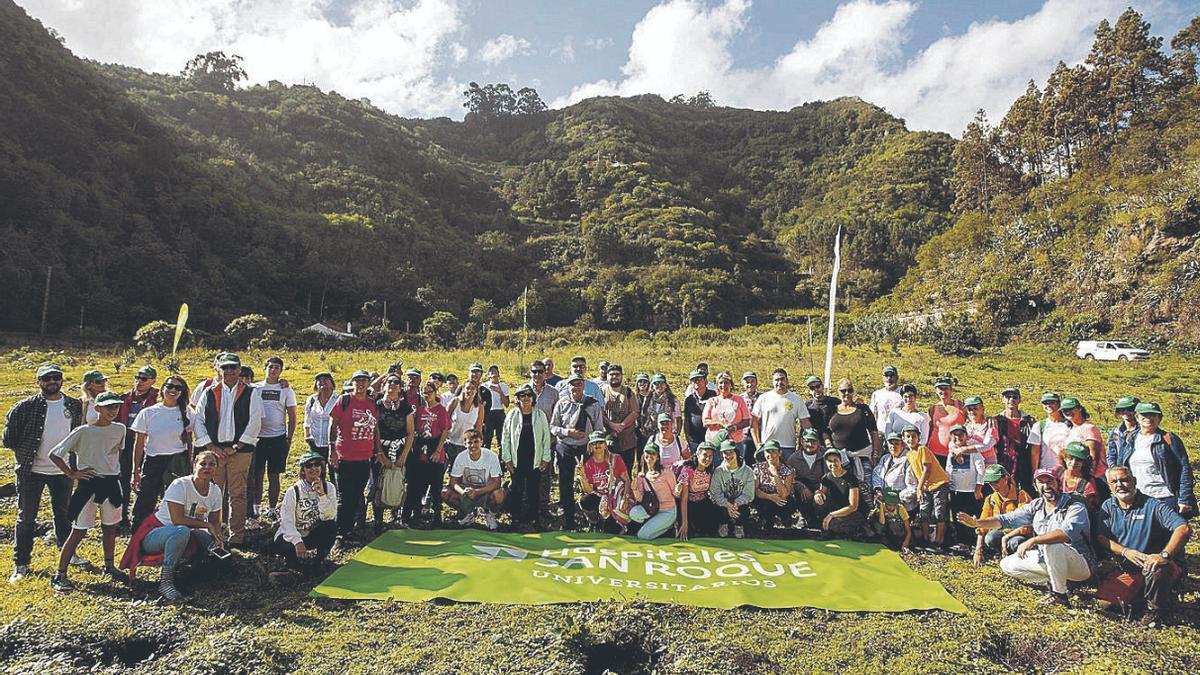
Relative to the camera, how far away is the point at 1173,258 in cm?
2653

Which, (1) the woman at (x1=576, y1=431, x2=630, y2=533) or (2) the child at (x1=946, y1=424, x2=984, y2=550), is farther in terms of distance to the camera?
(1) the woman at (x1=576, y1=431, x2=630, y2=533)

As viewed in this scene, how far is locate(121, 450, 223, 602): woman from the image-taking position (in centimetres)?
485

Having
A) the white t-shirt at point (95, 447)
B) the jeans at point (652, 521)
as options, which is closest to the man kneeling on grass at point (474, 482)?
the jeans at point (652, 521)

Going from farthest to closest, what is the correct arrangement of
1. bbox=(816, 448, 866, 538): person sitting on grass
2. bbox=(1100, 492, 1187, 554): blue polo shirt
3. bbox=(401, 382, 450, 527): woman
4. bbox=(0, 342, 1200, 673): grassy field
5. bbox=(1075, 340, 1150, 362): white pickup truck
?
1. bbox=(1075, 340, 1150, 362): white pickup truck
2. bbox=(401, 382, 450, 527): woman
3. bbox=(816, 448, 866, 538): person sitting on grass
4. bbox=(1100, 492, 1187, 554): blue polo shirt
5. bbox=(0, 342, 1200, 673): grassy field

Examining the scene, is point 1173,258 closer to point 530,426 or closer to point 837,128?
point 530,426

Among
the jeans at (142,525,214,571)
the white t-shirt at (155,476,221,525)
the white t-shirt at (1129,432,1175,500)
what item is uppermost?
the white t-shirt at (1129,432,1175,500)

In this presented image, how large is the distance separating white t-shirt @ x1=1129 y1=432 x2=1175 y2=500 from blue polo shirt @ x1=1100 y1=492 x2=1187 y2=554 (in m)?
0.38

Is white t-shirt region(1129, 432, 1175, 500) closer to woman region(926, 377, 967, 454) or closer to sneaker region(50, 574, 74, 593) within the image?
woman region(926, 377, 967, 454)

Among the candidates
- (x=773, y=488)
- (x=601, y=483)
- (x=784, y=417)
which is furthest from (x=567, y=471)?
(x=784, y=417)

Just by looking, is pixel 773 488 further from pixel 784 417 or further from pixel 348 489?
pixel 348 489

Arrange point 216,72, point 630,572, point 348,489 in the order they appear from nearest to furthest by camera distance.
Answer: point 630,572, point 348,489, point 216,72

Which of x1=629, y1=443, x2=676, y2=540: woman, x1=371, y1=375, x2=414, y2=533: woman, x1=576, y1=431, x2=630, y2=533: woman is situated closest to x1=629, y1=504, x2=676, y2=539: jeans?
x1=629, y1=443, x2=676, y2=540: woman

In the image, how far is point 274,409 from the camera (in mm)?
6695

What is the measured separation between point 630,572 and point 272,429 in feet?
13.4
